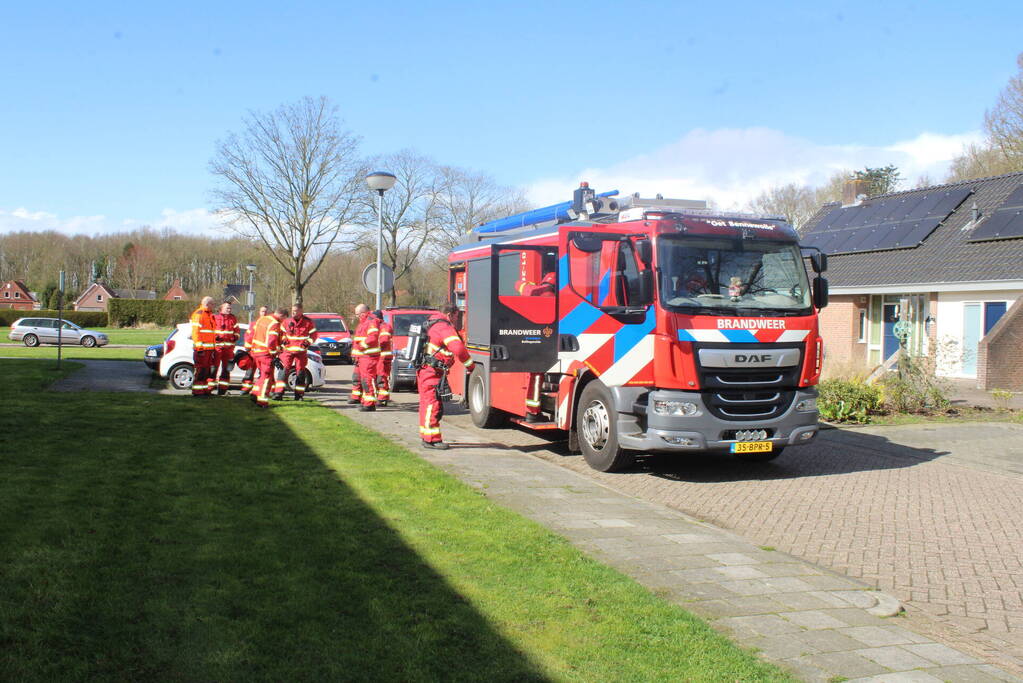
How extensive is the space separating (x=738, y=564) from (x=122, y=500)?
15.4 feet

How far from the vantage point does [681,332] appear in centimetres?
850

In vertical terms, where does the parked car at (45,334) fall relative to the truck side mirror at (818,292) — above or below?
below

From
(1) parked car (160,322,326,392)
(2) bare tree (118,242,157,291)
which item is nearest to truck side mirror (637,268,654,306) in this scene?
(1) parked car (160,322,326,392)

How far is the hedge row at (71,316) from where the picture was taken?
63781 mm

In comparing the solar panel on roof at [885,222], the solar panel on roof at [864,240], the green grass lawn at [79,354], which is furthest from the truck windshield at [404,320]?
the solar panel on roof at [864,240]

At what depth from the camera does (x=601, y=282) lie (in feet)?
30.8

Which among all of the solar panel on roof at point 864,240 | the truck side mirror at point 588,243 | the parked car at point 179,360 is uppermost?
the solar panel on roof at point 864,240

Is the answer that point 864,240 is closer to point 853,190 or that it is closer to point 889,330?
point 889,330

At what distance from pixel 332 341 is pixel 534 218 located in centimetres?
1474

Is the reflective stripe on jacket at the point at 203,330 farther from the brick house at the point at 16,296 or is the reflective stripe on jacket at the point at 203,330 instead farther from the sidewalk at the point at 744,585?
the brick house at the point at 16,296

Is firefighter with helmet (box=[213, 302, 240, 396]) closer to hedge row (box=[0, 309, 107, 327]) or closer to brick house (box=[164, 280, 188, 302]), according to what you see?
hedge row (box=[0, 309, 107, 327])

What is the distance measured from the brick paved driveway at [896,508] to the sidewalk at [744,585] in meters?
0.32

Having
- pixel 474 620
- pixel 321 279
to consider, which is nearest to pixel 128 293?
pixel 321 279

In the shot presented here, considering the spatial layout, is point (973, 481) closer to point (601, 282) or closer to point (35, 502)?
point (601, 282)
